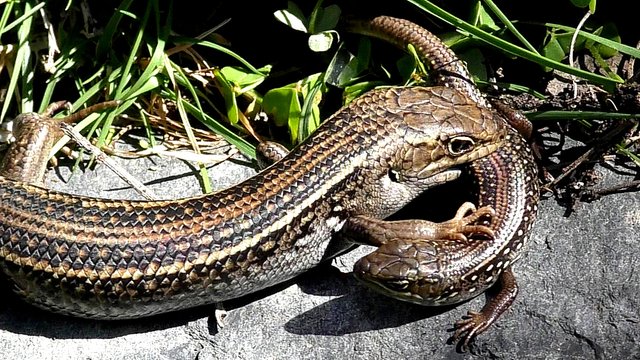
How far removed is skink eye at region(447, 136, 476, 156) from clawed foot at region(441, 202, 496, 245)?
294 mm

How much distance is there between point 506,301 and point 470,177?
0.74m

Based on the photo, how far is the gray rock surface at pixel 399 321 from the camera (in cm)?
453

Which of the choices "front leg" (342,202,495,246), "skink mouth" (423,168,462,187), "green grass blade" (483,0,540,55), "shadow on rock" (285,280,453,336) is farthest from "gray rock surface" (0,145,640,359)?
"green grass blade" (483,0,540,55)

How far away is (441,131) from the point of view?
186 inches

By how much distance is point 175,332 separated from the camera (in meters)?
4.79

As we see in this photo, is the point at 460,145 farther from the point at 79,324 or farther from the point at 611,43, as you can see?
the point at 79,324

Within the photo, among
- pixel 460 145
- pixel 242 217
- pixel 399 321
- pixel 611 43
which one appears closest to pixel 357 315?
pixel 399 321

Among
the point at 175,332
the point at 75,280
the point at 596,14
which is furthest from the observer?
the point at 596,14

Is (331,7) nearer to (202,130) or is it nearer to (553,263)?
(202,130)

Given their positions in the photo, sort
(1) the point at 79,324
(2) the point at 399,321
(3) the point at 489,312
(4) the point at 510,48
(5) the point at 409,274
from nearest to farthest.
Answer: (5) the point at 409,274 → (3) the point at 489,312 → (2) the point at 399,321 → (1) the point at 79,324 → (4) the point at 510,48

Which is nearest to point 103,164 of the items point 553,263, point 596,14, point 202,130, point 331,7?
point 202,130

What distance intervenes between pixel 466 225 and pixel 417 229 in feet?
0.90

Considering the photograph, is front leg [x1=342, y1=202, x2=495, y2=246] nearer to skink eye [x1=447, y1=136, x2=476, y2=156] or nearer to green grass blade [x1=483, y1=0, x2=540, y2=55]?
skink eye [x1=447, y1=136, x2=476, y2=156]

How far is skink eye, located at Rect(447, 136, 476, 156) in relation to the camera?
4.73 meters
